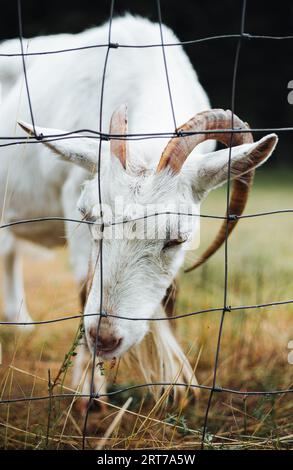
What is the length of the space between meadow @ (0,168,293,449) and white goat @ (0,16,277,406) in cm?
23

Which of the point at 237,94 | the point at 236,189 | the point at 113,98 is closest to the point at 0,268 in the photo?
the point at 113,98

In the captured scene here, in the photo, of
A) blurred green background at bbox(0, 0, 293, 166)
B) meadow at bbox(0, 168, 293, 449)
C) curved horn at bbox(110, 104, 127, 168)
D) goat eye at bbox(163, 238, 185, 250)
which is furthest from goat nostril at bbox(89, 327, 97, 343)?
blurred green background at bbox(0, 0, 293, 166)

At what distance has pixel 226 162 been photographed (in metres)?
2.82

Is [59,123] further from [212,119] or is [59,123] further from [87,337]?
[87,337]

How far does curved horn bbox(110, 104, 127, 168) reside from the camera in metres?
2.80

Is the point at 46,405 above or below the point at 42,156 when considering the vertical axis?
below

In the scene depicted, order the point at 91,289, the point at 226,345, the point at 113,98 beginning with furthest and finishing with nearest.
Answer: the point at 226,345 → the point at 113,98 → the point at 91,289

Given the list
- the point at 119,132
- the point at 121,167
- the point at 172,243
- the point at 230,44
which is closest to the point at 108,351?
the point at 172,243

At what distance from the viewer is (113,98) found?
3584mm

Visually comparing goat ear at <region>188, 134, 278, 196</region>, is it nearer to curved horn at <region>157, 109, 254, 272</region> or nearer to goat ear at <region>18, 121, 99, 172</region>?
curved horn at <region>157, 109, 254, 272</region>

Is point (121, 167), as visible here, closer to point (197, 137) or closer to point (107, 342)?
point (197, 137)

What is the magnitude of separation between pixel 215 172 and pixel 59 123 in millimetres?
1125

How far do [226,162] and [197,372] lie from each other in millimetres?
1496

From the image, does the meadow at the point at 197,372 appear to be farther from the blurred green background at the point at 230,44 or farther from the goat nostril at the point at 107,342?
the blurred green background at the point at 230,44
